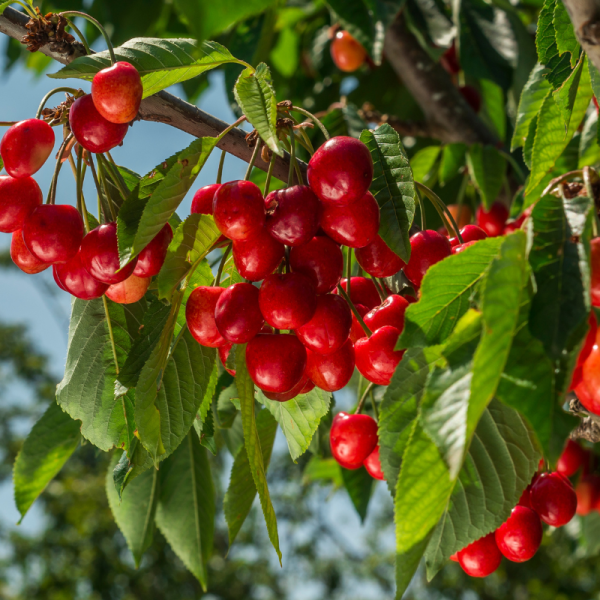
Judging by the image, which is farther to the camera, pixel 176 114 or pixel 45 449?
pixel 45 449

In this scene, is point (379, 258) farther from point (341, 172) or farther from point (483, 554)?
point (483, 554)

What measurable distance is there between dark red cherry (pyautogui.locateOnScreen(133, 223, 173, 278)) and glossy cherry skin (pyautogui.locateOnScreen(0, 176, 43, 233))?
0.47 feet

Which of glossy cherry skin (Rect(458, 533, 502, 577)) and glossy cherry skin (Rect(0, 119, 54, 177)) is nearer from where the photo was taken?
glossy cherry skin (Rect(0, 119, 54, 177))

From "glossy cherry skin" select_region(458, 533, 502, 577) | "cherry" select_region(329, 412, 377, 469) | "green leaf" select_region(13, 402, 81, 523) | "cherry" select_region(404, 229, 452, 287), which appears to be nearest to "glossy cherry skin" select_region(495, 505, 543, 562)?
"glossy cherry skin" select_region(458, 533, 502, 577)

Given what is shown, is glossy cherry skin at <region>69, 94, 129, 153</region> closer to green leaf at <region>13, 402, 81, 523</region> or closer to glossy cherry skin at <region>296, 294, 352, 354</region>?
glossy cherry skin at <region>296, 294, 352, 354</region>

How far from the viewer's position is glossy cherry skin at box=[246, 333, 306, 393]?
0.60 metres

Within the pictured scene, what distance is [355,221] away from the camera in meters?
0.59

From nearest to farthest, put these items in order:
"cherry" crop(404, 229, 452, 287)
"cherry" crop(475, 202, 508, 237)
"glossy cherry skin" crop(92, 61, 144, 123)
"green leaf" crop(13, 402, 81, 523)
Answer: "glossy cherry skin" crop(92, 61, 144, 123), "cherry" crop(404, 229, 452, 287), "green leaf" crop(13, 402, 81, 523), "cherry" crop(475, 202, 508, 237)

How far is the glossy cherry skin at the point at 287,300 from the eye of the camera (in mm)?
569

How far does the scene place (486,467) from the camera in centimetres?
59

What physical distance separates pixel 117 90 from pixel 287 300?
0.81 ft

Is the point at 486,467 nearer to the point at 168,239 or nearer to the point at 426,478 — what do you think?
the point at 426,478

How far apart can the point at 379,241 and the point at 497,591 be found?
7564mm

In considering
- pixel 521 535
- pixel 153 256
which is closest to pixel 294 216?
pixel 153 256
